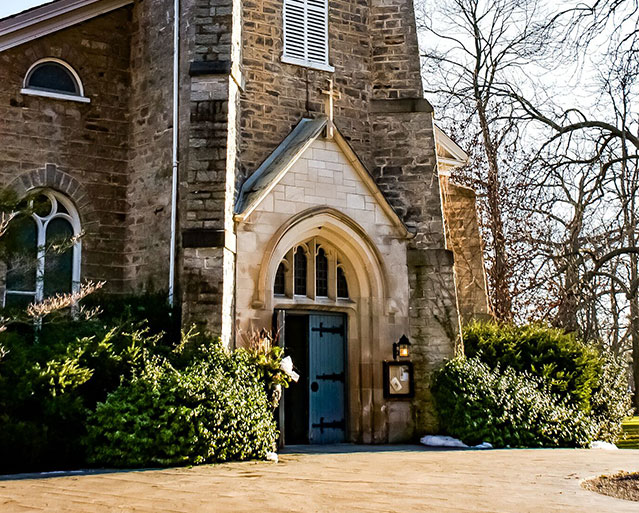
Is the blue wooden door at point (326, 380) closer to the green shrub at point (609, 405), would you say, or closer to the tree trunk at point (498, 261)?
the green shrub at point (609, 405)

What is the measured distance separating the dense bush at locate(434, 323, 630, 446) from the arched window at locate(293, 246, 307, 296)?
9.67 ft

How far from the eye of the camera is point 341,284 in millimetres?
15188

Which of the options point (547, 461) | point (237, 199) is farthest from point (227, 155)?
point (547, 461)

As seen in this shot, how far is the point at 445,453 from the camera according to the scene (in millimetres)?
12281

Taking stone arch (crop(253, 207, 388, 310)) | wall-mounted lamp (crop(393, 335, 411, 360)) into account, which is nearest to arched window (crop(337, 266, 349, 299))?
stone arch (crop(253, 207, 388, 310))

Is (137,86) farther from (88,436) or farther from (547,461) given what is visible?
(547,461)

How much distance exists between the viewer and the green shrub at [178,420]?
10008mm

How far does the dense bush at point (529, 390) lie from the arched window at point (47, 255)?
696cm

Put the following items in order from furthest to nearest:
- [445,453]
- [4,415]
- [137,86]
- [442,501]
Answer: [137,86]
[445,453]
[4,415]
[442,501]

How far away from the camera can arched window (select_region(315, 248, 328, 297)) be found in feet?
49.0

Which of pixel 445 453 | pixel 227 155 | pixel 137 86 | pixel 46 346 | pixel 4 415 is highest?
pixel 137 86

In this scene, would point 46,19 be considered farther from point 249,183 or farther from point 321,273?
point 321,273

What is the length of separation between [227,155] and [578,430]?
8.04m

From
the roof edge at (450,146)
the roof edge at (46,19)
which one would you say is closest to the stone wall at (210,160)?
the roof edge at (46,19)
